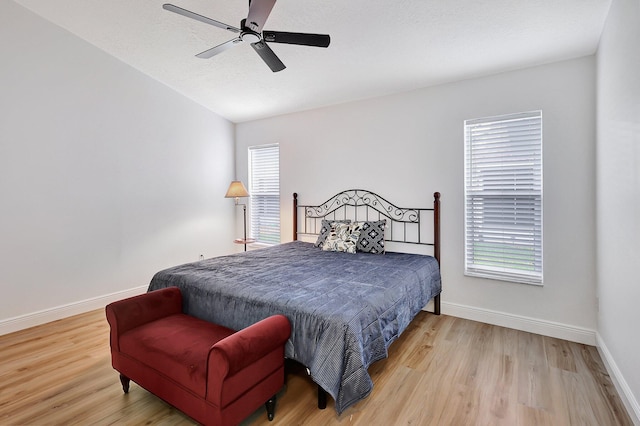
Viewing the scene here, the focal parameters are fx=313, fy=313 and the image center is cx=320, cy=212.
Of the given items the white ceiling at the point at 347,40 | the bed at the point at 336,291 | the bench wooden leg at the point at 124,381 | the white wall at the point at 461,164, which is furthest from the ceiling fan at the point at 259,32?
the bench wooden leg at the point at 124,381

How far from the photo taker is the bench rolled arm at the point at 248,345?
4.99ft

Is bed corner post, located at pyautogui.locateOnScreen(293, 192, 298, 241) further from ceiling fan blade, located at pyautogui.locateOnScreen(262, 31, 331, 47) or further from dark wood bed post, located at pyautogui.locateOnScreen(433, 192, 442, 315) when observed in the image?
ceiling fan blade, located at pyautogui.locateOnScreen(262, 31, 331, 47)

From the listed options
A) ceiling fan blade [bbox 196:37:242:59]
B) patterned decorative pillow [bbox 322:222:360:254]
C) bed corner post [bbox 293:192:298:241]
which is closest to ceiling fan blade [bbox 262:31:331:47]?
ceiling fan blade [bbox 196:37:242:59]

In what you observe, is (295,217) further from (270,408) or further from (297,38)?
(270,408)

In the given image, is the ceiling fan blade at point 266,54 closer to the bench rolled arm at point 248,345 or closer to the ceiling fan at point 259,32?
the ceiling fan at point 259,32

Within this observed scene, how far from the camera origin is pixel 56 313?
3391 millimetres

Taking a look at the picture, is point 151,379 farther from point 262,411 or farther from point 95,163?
point 95,163

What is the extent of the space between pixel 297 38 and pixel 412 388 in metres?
2.54

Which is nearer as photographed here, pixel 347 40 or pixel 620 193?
pixel 620 193

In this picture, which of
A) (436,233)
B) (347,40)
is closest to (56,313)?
(347,40)

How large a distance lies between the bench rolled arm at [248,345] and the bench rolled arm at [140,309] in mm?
904

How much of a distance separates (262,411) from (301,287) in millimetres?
795

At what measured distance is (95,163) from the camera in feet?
12.1

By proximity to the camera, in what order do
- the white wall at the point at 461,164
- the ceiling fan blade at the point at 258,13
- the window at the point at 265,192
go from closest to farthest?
the ceiling fan blade at the point at 258,13 < the white wall at the point at 461,164 < the window at the point at 265,192
